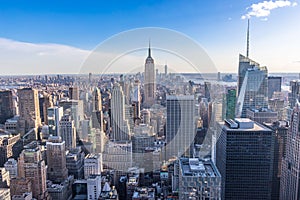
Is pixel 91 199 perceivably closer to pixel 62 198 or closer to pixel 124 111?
pixel 62 198

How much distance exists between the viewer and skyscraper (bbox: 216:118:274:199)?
355 centimetres

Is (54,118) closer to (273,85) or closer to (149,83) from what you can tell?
(149,83)

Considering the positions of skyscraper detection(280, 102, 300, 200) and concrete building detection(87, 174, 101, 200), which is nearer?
skyscraper detection(280, 102, 300, 200)

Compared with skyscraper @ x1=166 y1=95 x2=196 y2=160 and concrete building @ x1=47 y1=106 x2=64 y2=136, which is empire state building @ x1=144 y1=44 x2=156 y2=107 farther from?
concrete building @ x1=47 y1=106 x2=64 y2=136

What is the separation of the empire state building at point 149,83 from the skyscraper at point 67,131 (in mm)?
3050

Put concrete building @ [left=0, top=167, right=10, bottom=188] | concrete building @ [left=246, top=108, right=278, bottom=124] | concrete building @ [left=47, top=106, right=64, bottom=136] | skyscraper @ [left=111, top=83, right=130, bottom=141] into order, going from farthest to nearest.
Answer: concrete building @ [left=47, top=106, right=64, bottom=136], concrete building @ [left=246, top=108, right=278, bottom=124], concrete building @ [left=0, top=167, right=10, bottom=188], skyscraper @ [left=111, top=83, right=130, bottom=141]

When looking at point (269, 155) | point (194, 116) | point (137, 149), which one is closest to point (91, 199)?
point (137, 149)

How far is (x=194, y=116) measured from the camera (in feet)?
9.01

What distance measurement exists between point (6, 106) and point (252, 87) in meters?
7.47

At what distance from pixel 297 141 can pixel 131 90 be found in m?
2.75

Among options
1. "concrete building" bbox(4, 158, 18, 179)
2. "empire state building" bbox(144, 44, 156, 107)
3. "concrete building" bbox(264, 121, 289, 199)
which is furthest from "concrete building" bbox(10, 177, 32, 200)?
"concrete building" bbox(264, 121, 289, 199)

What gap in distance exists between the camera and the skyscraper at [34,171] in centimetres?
386

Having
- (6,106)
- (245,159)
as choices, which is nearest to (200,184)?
(245,159)

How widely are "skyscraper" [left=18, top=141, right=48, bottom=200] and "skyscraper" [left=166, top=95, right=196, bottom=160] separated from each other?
2569mm
